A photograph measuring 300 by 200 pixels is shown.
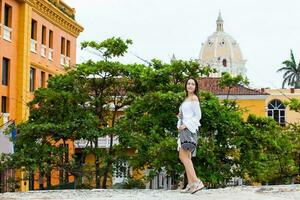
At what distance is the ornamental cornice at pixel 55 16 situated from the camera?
3744 cm

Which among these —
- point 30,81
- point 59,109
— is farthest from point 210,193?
point 30,81

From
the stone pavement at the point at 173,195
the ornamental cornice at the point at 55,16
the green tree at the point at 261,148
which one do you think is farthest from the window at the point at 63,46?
the stone pavement at the point at 173,195

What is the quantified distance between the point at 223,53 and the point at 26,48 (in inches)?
4049

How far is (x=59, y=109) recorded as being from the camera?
23969 millimetres

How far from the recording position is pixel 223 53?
448 feet

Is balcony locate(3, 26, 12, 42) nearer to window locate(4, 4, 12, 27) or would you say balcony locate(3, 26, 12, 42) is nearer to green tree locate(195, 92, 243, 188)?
window locate(4, 4, 12, 27)

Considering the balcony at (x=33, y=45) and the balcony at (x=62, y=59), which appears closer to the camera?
the balcony at (x=33, y=45)

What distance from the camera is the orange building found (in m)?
34.2

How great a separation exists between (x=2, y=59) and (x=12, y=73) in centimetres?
121

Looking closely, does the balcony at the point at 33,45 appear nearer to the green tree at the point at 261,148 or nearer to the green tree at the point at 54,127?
the green tree at the point at 54,127

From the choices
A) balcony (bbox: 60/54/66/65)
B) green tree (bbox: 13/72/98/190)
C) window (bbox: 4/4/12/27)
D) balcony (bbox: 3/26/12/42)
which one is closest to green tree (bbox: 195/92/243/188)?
green tree (bbox: 13/72/98/190)

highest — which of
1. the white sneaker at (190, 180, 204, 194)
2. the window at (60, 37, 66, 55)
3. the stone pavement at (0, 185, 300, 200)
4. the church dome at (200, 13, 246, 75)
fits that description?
the church dome at (200, 13, 246, 75)

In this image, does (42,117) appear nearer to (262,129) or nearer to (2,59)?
(262,129)

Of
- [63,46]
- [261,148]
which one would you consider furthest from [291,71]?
[261,148]
